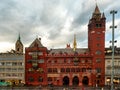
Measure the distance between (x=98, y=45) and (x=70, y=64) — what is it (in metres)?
14.2

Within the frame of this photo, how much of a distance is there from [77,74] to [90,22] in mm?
23517

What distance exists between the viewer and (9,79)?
111 meters

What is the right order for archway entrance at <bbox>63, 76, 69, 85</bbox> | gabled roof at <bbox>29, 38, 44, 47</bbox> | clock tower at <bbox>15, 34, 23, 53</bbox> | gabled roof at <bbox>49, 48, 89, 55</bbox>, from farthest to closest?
clock tower at <bbox>15, 34, 23, 53</bbox>
gabled roof at <bbox>29, 38, 44, 47</bbox>
gabled roof at <bbox>49, 48, 89, 55</bbox>
archway entrance at <bbox>63, 76, 69, 85</bbox>

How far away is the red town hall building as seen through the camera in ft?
346

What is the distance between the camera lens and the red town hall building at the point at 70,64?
106 meters

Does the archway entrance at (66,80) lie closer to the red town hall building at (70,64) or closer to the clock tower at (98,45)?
the red town hall building at (70,64)

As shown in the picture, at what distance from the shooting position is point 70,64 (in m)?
107

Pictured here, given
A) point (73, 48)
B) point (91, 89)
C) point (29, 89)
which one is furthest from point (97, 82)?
point (29, 89)

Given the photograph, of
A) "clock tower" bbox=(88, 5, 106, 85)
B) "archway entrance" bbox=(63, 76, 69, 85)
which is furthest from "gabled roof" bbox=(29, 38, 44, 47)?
"clock tower" bbox=(88, 5, 106, 85)

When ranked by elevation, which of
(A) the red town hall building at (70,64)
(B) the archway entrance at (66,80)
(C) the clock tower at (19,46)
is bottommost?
(B) the archway entrance at (66,80)

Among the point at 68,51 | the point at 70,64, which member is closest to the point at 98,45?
the point at 68,51

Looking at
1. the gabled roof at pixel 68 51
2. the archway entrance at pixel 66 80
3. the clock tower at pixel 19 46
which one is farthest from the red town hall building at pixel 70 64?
the clock tower at pixel 19 46

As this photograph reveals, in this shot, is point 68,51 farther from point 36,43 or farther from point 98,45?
point 36,43

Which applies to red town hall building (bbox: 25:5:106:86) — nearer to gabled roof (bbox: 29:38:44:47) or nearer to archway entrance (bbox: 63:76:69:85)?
archway entrance (bbox: 63:76:69:85)
